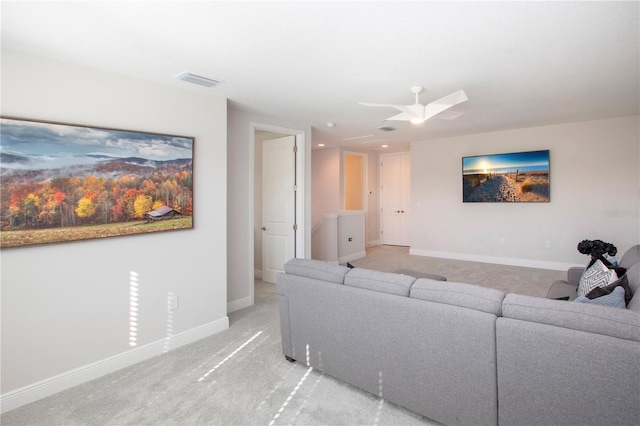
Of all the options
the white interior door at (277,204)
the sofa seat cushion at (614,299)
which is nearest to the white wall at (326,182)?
the white interior door at (277,204)

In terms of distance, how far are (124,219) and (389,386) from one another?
7.85 ft

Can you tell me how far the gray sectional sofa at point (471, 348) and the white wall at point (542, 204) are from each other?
12.5 feet

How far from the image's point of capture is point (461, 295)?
1868mm

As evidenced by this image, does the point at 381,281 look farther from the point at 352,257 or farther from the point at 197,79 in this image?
the point at 352,257

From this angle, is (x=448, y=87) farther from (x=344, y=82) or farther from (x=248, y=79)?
(x=248, y=79)

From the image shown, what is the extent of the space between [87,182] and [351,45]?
7.25ft

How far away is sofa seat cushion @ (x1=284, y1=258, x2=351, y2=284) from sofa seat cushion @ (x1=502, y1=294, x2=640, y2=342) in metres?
1.04

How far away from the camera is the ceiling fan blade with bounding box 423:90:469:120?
284 centimetres

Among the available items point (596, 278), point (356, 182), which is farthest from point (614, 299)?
point (356, 182)

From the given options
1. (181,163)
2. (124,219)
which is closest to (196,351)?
(124,219)

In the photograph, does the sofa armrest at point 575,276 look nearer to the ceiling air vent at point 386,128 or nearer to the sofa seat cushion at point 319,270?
the sofa seat cushion at point 319,270

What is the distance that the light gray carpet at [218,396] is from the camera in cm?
209

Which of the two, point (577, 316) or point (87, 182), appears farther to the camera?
point (87, 182)

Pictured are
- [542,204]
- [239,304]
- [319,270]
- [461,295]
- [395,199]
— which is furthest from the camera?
[395,199]
